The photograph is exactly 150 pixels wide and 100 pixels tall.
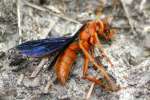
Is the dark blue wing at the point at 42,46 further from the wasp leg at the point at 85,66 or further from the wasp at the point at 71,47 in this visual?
the wasp leg at the point at 85,66

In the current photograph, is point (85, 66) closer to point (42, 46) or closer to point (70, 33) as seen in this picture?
point (42, 46)

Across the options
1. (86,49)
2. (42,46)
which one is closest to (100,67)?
(86,49)

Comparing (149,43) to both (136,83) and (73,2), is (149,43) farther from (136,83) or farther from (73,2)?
(73,2)

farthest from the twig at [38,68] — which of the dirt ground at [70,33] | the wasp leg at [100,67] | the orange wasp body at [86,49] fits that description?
the wasp leg at [100,67]

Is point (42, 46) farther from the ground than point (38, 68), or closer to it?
farther from the ground

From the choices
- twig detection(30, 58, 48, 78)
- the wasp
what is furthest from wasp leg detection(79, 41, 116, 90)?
twig detection(30, 58, 48, 78)

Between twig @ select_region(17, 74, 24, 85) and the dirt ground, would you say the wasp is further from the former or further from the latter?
twig @ select_region(17, 74, 24, 85)
